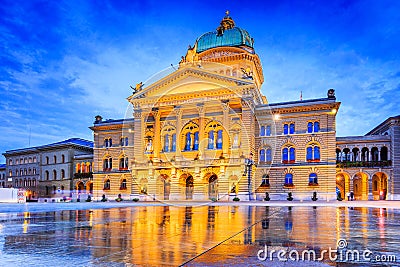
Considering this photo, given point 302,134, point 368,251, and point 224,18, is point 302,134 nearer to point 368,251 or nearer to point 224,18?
point 224,18

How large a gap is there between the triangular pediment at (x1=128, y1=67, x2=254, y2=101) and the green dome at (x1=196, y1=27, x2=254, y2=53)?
61.0 feet

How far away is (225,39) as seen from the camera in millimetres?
74875

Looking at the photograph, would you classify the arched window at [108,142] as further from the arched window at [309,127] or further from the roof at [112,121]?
the arched window at [309,127]

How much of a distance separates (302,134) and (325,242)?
50.5 metres

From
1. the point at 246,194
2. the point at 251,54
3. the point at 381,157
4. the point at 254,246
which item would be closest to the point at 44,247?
the point at 254,246

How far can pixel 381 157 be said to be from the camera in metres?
57.3

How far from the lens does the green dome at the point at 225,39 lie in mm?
73688

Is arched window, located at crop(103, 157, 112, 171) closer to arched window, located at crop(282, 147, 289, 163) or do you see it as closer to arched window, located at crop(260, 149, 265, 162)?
arched window, located at crop(260, 149, 265, 162)

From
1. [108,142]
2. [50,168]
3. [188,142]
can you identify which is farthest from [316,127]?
[50,168]

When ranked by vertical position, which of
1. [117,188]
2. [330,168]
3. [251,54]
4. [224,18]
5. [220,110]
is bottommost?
[117,188]

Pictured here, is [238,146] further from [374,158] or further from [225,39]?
[225,39]

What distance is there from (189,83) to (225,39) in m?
21.4

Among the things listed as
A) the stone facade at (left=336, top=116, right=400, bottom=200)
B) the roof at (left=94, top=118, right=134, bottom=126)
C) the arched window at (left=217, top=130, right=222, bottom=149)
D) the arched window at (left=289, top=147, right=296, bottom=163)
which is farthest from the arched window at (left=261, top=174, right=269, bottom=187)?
the roof at (left=94, top=118, right=134, bottom=126)

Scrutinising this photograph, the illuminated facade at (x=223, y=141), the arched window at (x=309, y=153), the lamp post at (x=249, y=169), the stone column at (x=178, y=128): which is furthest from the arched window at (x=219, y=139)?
the arched window at (x=309, y=153)
